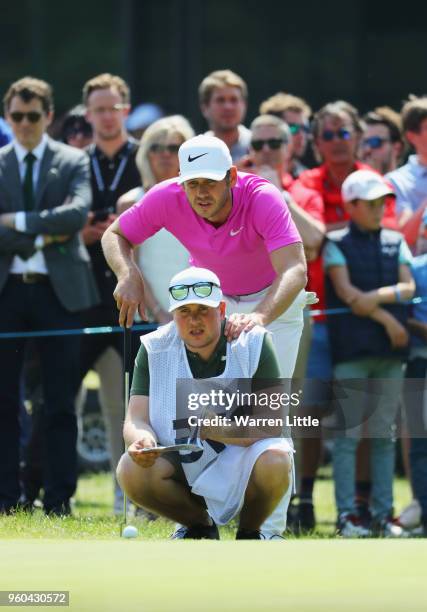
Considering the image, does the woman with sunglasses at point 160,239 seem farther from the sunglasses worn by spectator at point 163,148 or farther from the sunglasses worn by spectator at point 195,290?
the sunglasses worn by spectator at point 195,290

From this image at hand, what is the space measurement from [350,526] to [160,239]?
6.17 ft

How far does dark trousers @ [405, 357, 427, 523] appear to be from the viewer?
8.91m

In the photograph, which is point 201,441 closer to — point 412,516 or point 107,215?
point 412,516

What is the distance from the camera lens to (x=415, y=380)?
938 centimetres

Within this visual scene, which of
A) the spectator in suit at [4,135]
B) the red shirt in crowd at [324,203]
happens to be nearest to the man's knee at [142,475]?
the red shirt in crowd at [324,203]

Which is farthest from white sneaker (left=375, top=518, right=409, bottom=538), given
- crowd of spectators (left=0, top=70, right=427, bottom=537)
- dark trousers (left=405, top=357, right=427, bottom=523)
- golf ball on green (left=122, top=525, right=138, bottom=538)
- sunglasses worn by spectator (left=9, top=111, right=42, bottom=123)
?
sunglasses worn by spectator (left=9, top=111, right=42, bottom=123)

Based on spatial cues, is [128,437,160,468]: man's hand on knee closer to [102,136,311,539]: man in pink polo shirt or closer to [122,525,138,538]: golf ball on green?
[122,525,138,538]: golf ball on green

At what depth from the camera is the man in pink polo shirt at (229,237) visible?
24.1 feet

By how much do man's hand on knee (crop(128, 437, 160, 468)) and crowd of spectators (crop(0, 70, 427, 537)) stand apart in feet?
5.56

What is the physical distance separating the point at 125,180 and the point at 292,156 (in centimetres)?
124

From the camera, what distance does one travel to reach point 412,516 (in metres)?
9.23

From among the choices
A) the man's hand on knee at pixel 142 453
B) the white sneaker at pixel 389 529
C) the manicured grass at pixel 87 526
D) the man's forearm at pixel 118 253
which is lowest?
the white sneaker at pixel 389 529

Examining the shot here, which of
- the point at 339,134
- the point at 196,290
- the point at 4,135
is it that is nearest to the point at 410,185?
the point at 339,134

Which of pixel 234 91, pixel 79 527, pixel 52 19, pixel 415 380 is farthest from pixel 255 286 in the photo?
pixel 52 19
